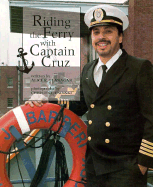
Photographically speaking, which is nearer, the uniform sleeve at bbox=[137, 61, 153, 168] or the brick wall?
the uniform sleeve at bbox=[137, 61, 153, 168]

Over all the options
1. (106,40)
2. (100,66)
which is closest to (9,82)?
(100,66)

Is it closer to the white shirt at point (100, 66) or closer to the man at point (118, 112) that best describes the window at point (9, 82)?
the white shirt at point (100, 66)

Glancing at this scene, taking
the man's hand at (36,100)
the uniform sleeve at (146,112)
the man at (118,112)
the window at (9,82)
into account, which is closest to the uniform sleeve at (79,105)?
the man's hand at (36,100)

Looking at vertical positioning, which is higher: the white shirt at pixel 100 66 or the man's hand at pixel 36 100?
the white shirt at pixel 100 66

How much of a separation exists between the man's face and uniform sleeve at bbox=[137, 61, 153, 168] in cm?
21

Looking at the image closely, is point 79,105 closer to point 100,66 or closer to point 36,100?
point 36,100

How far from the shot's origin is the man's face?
1.41 meters

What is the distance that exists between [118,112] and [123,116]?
34 millimetres

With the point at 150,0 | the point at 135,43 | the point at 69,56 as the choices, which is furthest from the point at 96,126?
the point at 150,0

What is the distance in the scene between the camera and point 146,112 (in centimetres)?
133

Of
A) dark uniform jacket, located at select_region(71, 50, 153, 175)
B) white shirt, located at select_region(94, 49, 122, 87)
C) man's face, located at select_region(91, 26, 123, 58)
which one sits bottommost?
dark uniform jacket, located at select_region(71, 50, 153, 175)

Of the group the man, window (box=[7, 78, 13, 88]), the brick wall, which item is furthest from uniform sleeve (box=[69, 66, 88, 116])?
window (box=[7, 78, 13, 88])

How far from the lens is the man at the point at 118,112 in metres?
1.34

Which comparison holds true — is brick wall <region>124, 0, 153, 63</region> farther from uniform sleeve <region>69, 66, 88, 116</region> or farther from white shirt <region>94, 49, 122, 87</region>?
white shirt <region>94, 49, 122, 87</region>
